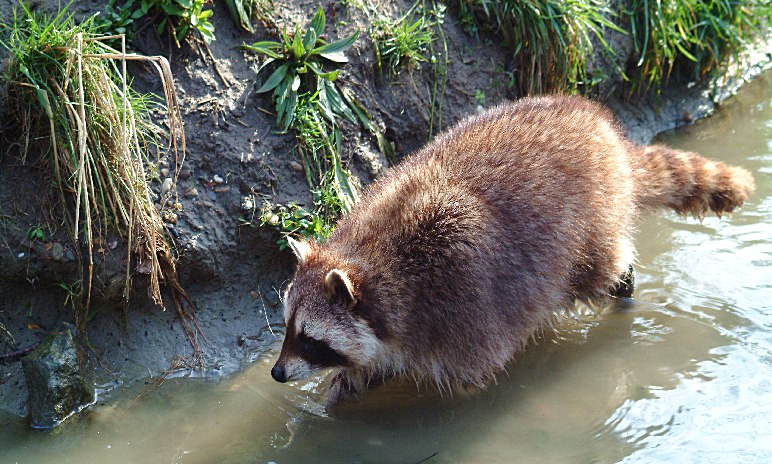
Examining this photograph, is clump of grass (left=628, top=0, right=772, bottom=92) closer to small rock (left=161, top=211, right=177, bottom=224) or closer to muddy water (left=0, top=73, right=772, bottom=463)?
muddy water (left=0, top=73, right=772, bottom=463)

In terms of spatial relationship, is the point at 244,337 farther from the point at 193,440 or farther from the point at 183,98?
the point at 183,98

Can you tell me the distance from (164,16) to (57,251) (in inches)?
54.6

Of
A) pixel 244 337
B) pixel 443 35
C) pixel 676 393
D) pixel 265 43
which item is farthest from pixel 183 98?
pixel 676 393

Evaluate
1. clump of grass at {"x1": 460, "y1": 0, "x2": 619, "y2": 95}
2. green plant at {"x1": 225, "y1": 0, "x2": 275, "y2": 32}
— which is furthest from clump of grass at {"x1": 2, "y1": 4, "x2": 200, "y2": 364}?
clump of grass at {"x1": 460, "y1": 0, "x2": 619, "y2": 95}

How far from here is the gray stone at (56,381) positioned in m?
3.72

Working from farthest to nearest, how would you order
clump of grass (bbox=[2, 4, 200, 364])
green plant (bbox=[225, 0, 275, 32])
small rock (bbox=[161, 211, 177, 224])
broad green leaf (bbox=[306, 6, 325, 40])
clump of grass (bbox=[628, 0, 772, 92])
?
clump of grass (bbox=[628, 0, 772, 92]) → broad green leaf (bbox=[306, 6, 325, 40]) → green plant (bbox=[225, 0, 275, 32]) → small rock (bbox=[161, 211, 177, 224]) → clump of grass (bbox=[2, 4, 200, 364])

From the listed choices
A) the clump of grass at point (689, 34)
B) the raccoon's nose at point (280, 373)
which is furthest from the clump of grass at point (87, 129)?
the clump of grass at point (689, 34)

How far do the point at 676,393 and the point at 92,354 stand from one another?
2775 millimetres

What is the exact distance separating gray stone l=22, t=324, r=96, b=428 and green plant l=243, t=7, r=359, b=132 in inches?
63.8

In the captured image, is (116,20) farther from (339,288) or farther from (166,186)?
(339,288)

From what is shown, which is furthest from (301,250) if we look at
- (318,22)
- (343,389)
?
(318,22)

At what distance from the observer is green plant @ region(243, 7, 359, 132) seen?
15.1 feet

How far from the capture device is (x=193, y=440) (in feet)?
12.1

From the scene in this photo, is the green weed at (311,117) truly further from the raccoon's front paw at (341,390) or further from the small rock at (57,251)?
the small rock at (57,251)
